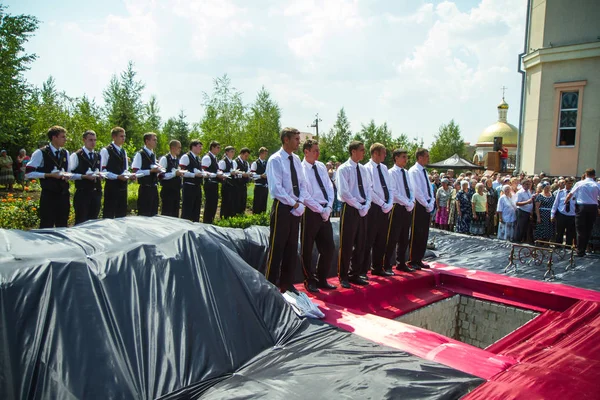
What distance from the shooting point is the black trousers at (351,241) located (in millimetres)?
6281

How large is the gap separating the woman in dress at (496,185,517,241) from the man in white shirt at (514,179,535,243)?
120 mm

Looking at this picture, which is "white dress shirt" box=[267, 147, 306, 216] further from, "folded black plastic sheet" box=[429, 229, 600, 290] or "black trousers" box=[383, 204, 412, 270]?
"folded black plastic sheet" box=[429, 229, 600, 290]

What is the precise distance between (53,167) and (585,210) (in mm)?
10886

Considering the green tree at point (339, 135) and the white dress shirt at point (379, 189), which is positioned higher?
the green tree at point (339, 135)

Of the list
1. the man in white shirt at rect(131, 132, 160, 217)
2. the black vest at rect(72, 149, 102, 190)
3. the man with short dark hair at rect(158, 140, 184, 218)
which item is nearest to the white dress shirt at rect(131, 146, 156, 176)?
the man in white shirt at rect(131, 132, 160, 217)

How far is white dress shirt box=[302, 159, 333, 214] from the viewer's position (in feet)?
18.7

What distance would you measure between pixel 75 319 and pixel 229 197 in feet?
29.1

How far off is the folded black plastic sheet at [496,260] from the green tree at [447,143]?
50.7 metres

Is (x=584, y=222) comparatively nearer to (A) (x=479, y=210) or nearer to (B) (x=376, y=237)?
(A) (x=479, y=210)

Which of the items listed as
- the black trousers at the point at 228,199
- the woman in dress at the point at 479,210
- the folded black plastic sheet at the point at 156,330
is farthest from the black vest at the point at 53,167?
the woman in dress at the point at 479,210

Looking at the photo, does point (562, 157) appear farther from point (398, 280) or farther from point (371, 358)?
point (371, 358)

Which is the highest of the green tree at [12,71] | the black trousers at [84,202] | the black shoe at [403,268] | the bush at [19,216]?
the green tree at [12,71]

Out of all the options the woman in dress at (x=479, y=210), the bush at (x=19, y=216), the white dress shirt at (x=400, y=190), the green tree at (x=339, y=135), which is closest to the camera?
the white dress shirt at (x=400, y=190)

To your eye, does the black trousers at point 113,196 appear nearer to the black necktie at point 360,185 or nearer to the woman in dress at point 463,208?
the black necktie at point 360,185
